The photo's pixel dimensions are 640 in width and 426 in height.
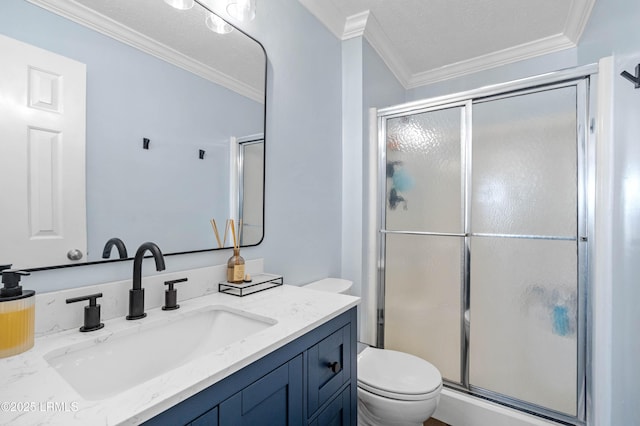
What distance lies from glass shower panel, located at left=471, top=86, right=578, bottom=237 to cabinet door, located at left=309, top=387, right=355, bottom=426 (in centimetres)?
124

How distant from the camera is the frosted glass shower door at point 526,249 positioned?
1.62m

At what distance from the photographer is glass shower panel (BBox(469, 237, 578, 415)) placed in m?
1.62

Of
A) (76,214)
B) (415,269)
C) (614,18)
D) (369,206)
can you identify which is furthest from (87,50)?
(614,18)

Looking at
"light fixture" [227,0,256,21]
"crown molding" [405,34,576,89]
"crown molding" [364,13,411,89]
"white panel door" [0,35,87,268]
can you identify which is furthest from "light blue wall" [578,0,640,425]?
"white panel door" [0,35,87,268]

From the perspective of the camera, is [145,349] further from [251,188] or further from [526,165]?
[526,165]

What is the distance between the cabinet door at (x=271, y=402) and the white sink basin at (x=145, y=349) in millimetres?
169

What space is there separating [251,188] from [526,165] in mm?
1482

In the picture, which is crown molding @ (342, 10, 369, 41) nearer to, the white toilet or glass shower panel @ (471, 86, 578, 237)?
glass shower panel @ (471, 86, 578, 237)

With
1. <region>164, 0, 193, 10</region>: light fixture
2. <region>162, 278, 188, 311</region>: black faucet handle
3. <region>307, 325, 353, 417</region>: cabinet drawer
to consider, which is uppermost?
<region>164, 0, 193, 10</region>: light fixture

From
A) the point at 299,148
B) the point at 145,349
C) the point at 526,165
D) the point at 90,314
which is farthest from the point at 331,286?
the point at 526,165

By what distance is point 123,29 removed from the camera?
3.20 feet

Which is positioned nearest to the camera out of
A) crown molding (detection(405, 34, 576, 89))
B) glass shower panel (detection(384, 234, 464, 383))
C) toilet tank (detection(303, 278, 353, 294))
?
toilet tank (detection(303, 278, 353, 294))

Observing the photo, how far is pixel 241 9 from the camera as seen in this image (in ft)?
4.19

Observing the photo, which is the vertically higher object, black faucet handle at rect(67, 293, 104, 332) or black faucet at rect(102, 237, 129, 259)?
black faucet at rect(102, 237, 129, 259)
